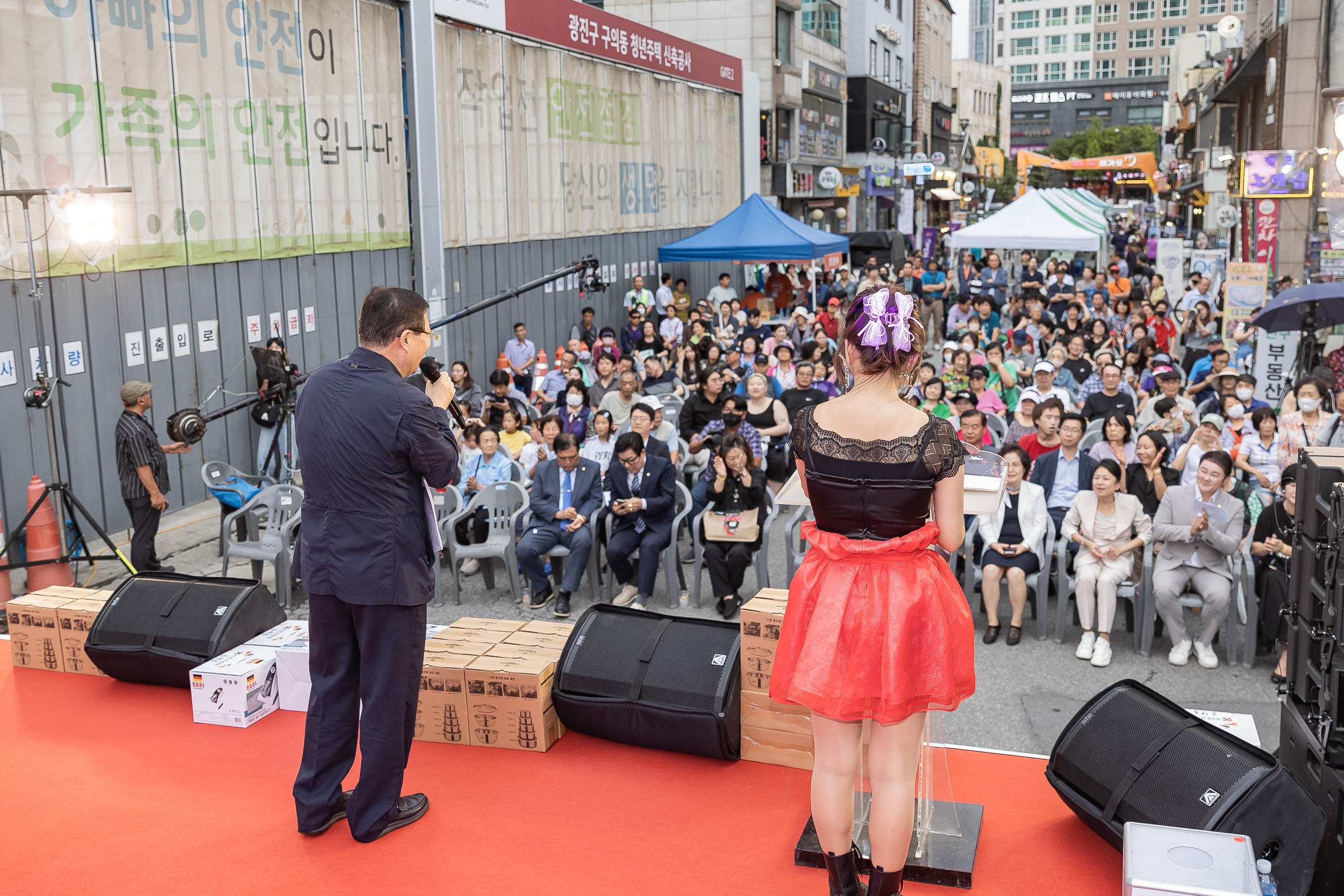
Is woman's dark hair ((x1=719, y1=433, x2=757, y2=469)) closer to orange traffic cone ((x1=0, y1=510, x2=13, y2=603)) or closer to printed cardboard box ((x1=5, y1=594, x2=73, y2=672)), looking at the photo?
printed cardboard box ((x1=5, y1=594, x2=73, y2=672))

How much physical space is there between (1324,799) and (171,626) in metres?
4.88

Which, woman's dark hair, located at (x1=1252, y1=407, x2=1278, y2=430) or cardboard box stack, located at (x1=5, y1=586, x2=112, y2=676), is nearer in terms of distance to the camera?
cardboard box stack, located at (x1=5, y1=586, x2=112, y2=676)

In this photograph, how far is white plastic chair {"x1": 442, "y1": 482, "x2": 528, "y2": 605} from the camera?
848 cm

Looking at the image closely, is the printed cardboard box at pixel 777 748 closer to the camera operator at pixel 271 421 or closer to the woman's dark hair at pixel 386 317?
the woman's dark hair at pixel 386 317

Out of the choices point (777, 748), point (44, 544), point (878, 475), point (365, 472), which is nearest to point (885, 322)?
point (878, 475)

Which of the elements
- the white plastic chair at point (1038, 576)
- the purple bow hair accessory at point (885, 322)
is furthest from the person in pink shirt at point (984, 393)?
the purple bow hair accessory at point (885, 322)

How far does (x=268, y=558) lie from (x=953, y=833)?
5.76m

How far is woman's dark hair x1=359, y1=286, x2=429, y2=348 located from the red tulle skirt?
62.1 inches

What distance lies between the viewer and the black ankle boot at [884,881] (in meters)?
3.40

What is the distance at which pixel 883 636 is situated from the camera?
3.30m

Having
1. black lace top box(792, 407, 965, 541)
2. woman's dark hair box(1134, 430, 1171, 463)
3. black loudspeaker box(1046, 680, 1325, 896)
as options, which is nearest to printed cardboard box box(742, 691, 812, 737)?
black loudspeaker box(1046, 680, 1325, 896)

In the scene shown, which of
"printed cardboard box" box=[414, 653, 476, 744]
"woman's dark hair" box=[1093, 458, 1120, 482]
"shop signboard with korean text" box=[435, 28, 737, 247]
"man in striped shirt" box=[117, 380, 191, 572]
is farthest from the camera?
"shop signboard with korean text" box=[435, 28, 737, 247]

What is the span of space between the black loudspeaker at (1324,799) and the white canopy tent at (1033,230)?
15.3m

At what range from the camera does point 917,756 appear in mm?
3393
